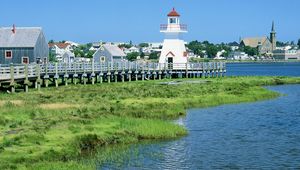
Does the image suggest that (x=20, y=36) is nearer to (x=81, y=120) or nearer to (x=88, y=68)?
(x=88, y=68)

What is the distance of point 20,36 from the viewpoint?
232 ft

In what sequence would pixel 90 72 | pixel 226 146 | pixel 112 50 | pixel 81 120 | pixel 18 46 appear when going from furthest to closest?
pixel 112 50, pixel 18 46, pixel 90 72, pixel 81 120, pixel 226 146

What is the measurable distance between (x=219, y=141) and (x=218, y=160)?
4.46 m

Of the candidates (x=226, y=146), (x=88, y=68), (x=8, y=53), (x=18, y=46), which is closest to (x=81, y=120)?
(x=226, y=146)

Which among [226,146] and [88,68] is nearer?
[226,146]

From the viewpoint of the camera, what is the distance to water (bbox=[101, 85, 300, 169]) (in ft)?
74.6

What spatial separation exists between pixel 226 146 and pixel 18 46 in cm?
4774

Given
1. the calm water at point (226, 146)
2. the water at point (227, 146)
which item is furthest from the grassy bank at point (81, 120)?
the water at point (227, 146)

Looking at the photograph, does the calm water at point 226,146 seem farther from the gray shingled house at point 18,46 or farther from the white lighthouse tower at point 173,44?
the white lighthouse tower at point 173,44

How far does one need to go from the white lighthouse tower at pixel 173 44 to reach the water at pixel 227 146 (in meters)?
39.1

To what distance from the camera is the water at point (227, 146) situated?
22750 mm

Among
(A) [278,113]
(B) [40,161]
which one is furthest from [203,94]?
(B) [40,161]

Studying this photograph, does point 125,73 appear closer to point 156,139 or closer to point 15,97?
point 15,97

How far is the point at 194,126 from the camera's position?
1294 inches
